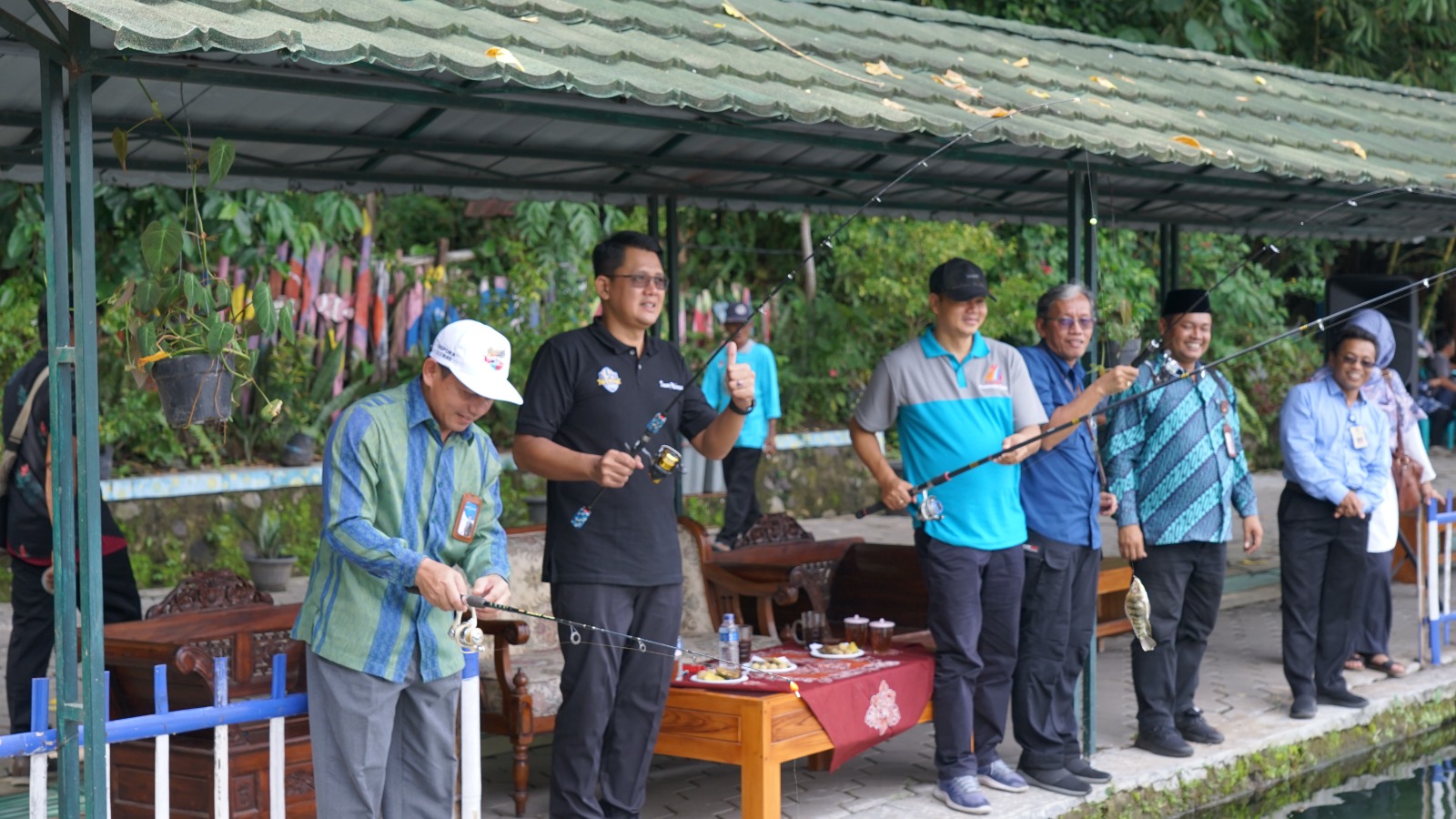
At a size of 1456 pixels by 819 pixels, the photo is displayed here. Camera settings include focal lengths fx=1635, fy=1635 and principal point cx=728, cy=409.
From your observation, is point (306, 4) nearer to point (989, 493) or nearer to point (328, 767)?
point (328, 767)

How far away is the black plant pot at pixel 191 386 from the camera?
13.4 ft

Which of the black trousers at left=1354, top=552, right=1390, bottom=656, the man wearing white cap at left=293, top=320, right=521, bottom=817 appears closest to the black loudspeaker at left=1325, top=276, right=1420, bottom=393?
the black trousers at left=1354, top=552, right=1390, bottom=656

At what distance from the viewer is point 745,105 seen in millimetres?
4500

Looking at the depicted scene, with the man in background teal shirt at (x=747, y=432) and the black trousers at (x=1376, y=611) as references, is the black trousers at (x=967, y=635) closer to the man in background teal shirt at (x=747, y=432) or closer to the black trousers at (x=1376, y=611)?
the black trousers at (x=1376, y=611)

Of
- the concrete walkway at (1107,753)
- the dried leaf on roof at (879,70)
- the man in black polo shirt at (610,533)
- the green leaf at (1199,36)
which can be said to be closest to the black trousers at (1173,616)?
the concrete walkway at (1107,753)

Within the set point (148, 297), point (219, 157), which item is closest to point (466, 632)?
point (148, 297)

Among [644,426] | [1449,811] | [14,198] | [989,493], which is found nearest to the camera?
[644,426]

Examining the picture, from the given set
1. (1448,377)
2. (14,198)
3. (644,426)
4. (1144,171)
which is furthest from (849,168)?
(1448,377)

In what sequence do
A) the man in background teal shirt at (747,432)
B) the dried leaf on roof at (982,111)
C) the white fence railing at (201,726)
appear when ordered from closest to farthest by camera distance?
the white fence railing at (201,726) < the dried leaf on roof at (982,111) < the man in background teal shirt at (747,432)

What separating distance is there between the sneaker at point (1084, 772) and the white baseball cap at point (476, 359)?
3.01m

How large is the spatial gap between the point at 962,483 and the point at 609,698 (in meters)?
1.47

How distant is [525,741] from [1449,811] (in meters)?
3.71

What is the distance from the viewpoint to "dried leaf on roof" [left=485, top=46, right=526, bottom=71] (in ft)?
13.0

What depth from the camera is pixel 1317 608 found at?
7262 millimetres
